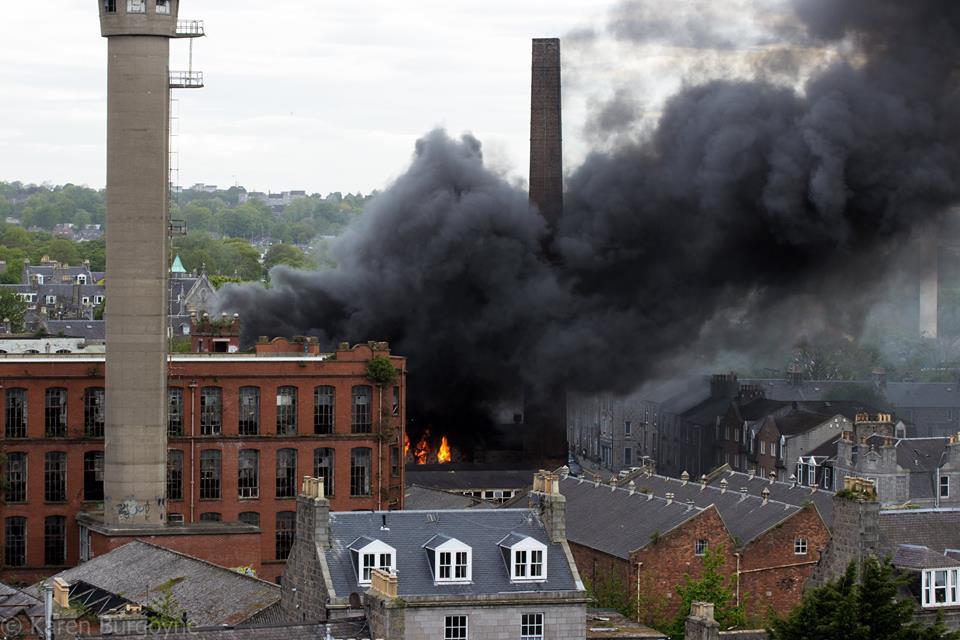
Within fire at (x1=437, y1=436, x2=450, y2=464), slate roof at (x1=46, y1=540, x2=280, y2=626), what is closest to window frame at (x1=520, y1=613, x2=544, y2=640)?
slate roof at (x1=46, y1=540, x2=280, y2=626)

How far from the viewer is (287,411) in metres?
67.2

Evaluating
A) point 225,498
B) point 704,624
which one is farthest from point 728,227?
point 704,624

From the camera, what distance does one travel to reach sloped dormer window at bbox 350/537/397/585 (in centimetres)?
4178

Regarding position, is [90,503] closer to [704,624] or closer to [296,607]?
[296,607]

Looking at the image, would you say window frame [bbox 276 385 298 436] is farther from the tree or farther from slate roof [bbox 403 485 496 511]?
the tree

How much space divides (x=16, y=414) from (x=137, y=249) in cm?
699

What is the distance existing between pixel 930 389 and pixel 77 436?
5140cm

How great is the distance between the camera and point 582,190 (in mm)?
95812

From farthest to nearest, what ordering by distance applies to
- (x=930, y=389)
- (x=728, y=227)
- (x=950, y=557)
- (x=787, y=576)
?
1. (x=930, y=389)
2. (x=728, y=227)
3. (x=787, y=576)
4. (x=950, y=557)

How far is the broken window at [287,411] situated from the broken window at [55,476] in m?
6.72

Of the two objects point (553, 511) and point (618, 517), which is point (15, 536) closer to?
point (618, 517)

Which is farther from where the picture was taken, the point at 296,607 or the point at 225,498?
the point at 225,498

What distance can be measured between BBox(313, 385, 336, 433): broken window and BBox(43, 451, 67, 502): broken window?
7.86 meters

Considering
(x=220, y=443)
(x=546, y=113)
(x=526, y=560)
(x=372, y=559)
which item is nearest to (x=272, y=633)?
(x=372, y=559)
